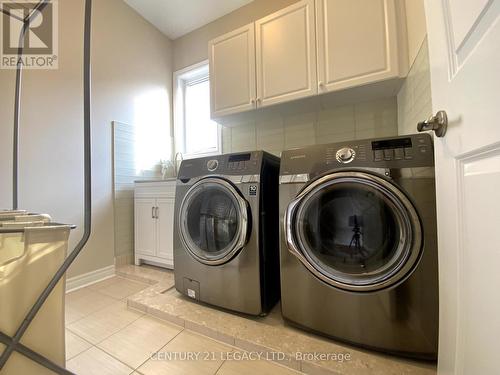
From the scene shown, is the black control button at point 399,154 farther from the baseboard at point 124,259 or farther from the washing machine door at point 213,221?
the baseboard at point 124,259

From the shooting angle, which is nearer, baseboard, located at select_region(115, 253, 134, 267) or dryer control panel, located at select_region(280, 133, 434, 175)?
dryer control panel, located at select_region(280, 133, 434, 175)

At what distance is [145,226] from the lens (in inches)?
79.7


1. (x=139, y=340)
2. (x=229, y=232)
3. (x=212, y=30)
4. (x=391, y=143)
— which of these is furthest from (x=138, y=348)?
(x=212, y=30)

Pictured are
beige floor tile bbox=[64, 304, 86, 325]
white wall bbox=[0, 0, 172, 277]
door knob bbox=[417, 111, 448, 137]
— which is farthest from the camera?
white wall bbox=[0, 0, 172, 277]

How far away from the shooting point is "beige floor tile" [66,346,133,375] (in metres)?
0.89

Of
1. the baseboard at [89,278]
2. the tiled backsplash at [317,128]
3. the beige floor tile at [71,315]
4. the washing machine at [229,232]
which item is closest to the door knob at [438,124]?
the washing machine at [229,232]

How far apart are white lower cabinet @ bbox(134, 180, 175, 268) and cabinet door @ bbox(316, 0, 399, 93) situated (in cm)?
157

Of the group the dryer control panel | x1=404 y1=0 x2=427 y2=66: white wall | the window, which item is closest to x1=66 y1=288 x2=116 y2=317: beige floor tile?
the dryer control panel

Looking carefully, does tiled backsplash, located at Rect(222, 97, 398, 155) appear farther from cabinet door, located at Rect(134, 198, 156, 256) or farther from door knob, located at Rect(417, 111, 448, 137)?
door knob, located at Rect(417, 111, 448, 137)

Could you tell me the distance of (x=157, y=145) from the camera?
2.50 meters

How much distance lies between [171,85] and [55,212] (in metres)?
1.91

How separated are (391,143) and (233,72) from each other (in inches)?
58.1

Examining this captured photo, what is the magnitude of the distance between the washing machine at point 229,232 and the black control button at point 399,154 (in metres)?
0.61

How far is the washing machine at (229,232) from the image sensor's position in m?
1.13
